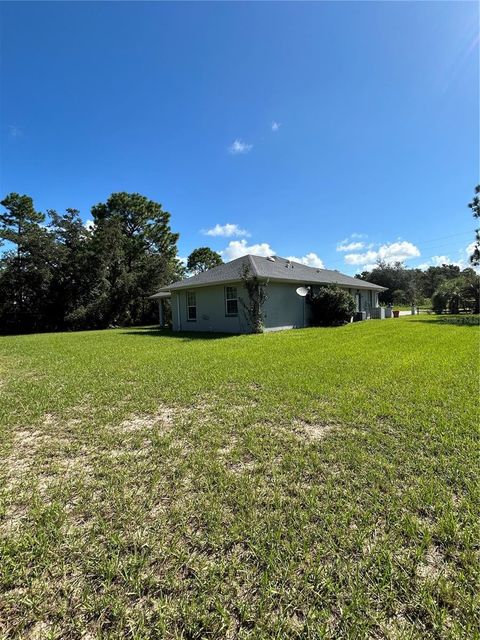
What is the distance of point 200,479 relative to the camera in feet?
8.95

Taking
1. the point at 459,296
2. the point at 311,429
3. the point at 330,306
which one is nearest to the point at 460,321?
the point at 330,306

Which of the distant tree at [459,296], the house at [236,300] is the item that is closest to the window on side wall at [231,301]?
the house at [236,300]

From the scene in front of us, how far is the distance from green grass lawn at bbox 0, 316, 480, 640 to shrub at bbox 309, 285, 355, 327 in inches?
467

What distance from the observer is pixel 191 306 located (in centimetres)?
1706

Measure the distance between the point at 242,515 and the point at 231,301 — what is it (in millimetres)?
13132

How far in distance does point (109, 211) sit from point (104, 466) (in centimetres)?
3453

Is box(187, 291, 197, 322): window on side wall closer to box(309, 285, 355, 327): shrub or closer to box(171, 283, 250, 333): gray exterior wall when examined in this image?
box(171, 283, 250, 333): gray exterior wall

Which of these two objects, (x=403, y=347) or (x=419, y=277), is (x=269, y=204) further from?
(x=419, y=277)

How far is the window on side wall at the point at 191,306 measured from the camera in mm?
16828

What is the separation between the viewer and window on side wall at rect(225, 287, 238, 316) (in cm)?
1502

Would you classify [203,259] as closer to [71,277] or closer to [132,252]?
[132,252]

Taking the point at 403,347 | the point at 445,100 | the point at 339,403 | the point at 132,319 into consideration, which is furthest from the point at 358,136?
the point at 132,319

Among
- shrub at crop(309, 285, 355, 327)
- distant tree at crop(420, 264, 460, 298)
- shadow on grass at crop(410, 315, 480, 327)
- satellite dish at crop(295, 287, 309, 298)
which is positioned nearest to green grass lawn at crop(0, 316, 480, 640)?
satellite dish at crop(295, 287, 309, 298)

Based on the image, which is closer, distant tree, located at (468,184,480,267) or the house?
the house
